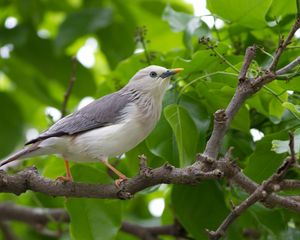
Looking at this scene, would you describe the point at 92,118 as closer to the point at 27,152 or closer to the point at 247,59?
the point at 27,152

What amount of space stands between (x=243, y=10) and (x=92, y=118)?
45.6 inches

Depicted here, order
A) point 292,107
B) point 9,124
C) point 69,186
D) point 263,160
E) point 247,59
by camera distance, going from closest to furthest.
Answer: point 247,59 → point 292,107 → point 69,186 → point 263,160 → point 9,124

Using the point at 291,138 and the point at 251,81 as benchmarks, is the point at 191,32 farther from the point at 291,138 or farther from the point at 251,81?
the point at 291,138

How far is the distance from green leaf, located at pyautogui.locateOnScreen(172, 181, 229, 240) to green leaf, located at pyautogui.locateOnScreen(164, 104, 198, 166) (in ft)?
1.67

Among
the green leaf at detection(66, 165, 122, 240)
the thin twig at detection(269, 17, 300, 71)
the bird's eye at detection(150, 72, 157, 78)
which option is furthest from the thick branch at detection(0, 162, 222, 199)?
the bird's eye at detection(150, 72, 157, 78)

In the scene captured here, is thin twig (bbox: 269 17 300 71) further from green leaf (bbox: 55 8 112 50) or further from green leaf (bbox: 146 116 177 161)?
green leaf (bbox: 55 8 112 50)

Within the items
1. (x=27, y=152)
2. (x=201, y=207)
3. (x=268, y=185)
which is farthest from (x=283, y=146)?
(x=27, y=152)

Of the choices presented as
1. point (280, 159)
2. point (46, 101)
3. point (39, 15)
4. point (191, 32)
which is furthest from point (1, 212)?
point (280, 159)

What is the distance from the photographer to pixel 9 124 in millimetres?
5969

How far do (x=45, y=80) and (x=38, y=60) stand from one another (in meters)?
0.29

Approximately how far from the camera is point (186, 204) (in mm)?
4090

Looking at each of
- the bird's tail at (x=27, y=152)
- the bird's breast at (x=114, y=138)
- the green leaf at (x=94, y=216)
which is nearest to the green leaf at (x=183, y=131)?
the bird's breast at (x=114, y=138)

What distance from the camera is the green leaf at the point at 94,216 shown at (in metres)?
3.98

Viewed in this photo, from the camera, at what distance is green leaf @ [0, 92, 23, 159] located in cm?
581
